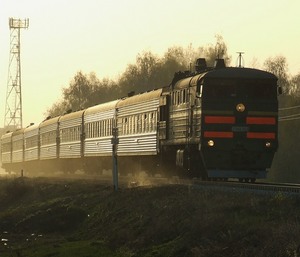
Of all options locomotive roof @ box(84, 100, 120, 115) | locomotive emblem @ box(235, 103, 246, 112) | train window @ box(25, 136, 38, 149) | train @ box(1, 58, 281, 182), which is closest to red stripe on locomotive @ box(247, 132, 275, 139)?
train @ box(1, 58, 281, 182)

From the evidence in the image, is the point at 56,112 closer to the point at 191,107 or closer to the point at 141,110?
the point at 141,110

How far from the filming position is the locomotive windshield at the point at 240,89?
29906mm

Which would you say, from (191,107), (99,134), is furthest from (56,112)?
(191,107)

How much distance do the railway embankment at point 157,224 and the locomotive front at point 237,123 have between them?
2363mm

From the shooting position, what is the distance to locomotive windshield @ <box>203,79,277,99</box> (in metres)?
29.9

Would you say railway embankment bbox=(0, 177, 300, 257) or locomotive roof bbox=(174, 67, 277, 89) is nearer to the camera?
railway embankment bbox=(0, 177, 300, 257)

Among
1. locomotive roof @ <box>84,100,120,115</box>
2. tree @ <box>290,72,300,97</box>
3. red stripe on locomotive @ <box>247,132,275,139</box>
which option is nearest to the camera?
red stripe on locomotive @ <box>247,132,275,139</box>

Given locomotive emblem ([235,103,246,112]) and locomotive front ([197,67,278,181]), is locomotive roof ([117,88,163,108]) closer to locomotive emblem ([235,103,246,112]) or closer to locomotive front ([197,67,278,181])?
locomotive front ([197,67,278,181])

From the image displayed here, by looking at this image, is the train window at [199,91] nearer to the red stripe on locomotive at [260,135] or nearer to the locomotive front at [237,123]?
the locomotive front at [237,123]

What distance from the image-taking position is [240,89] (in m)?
30.4

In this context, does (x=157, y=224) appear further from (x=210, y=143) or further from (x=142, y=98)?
(x=142, y=98)

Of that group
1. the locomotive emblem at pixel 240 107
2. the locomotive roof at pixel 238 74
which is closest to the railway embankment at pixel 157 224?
the locomotive emblem at pixel 240 107

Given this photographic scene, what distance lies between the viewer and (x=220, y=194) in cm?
2314

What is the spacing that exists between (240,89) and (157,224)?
10.1 m
